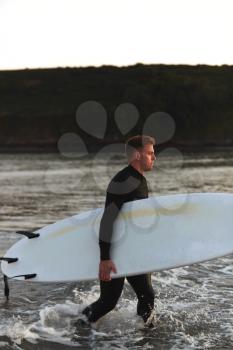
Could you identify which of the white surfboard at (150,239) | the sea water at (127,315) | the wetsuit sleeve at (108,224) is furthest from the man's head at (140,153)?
the sea water at (127,315)

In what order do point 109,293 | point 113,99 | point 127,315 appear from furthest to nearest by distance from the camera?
point 113,99
point 127,315
point 109,293

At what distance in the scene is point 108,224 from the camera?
18.8ft

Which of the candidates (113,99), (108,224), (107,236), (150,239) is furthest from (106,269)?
(113,99)

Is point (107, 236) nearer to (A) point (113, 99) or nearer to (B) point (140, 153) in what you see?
(B) point (140, 153)

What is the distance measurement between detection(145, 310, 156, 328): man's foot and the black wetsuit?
42mm

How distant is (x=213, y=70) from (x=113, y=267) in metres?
74.0

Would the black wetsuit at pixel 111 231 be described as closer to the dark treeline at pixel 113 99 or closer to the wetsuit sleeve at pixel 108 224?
the wetsuit sleeve at pixel 108 224

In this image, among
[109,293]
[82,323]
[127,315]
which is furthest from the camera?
[127,315]

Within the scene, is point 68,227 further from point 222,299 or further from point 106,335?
point 222,299

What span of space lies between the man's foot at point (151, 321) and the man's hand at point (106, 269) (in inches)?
29.1

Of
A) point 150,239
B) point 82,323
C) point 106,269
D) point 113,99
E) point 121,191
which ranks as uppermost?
point 113,99

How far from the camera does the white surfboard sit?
6.02 meters

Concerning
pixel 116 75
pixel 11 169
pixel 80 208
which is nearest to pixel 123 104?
pixel 116 75

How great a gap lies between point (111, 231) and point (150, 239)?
647 millimetres
